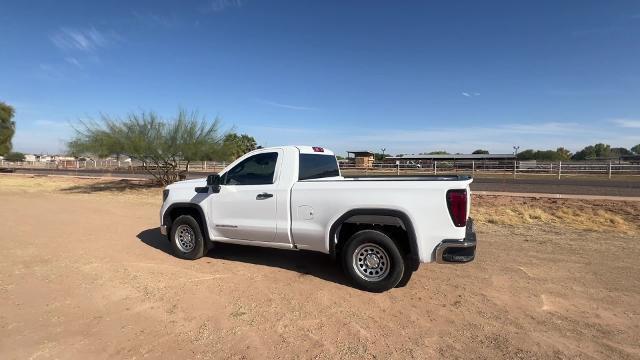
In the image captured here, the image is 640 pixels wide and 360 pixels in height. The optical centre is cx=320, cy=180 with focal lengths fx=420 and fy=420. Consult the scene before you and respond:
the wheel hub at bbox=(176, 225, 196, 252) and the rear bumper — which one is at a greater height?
the rear bumper

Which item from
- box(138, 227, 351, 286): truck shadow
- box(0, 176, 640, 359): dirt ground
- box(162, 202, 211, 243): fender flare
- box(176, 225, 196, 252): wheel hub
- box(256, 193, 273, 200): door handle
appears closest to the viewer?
box(0, 176, 640, 359): dirt ground

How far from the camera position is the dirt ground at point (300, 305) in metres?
3.81

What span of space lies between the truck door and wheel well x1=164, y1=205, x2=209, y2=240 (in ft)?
0.75

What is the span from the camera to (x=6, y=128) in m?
49.3

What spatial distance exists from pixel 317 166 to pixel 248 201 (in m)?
1.16

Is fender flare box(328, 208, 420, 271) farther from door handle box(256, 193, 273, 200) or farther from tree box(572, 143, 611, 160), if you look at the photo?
tree box(572, 143, 611, 160)

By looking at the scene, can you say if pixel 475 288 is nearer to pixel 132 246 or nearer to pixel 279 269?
pixel 279 269

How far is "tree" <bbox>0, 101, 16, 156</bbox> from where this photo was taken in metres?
48.5

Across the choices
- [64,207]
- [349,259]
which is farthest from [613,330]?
[64,207]

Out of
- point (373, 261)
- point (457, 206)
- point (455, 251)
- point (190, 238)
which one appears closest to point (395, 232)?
point (373, 261)

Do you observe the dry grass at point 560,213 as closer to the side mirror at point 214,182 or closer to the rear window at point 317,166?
the rear window at point 317,166

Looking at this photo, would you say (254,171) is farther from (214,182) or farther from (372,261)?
(372,261)

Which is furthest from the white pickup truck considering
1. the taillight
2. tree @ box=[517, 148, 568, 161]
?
tree @ box=[517, 148, 568, 161]

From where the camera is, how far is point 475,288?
17.8 feet
